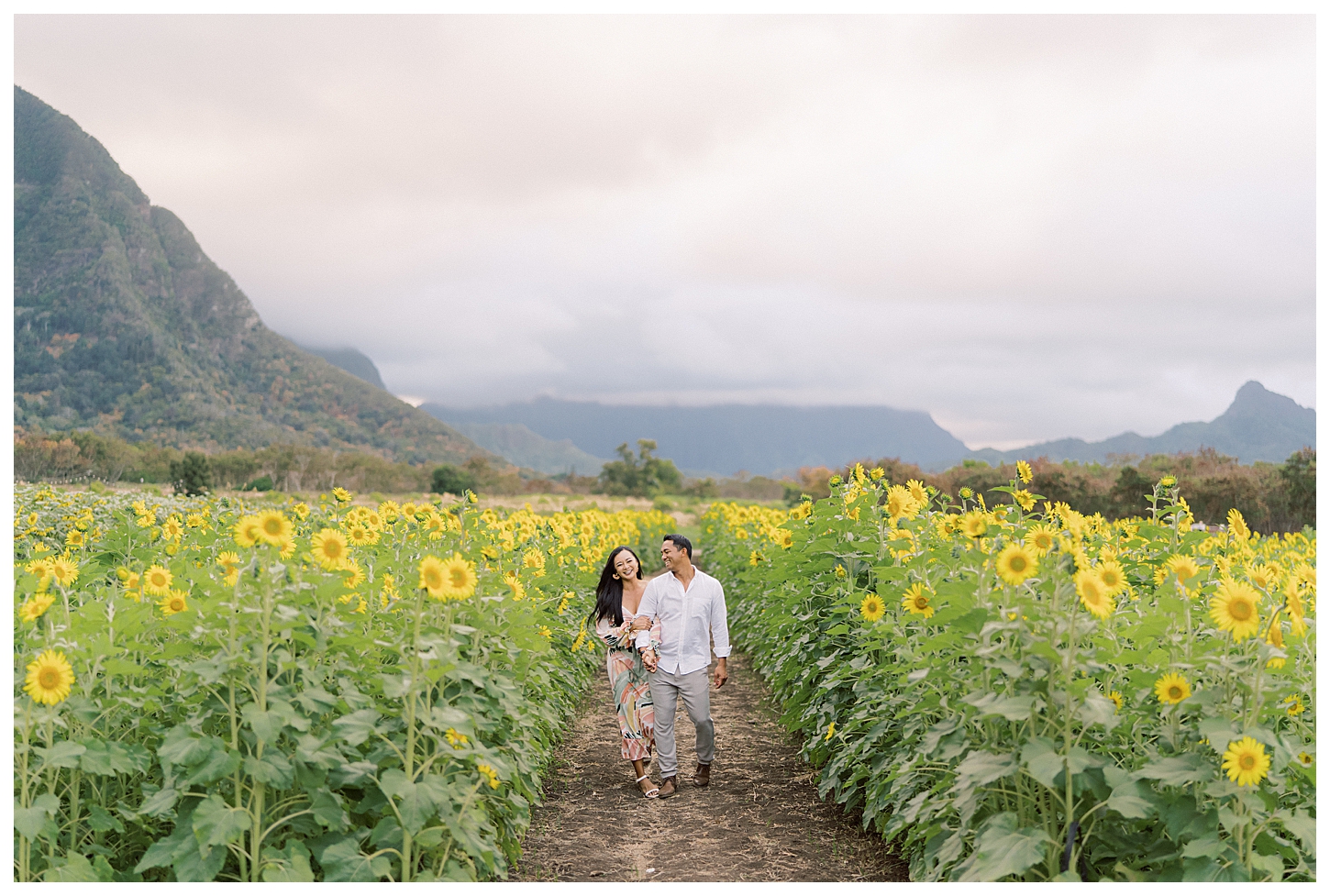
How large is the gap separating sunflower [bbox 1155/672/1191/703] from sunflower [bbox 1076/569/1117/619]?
1.05 ft

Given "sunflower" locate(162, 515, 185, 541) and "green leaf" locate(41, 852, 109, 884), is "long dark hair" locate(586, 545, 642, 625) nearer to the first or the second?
"sunflower" locate(162, 515, 185, 541)

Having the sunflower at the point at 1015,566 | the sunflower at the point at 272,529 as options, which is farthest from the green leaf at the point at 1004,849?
the sunflower at the point at 272,529

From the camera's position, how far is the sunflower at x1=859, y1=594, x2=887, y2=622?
5.52m

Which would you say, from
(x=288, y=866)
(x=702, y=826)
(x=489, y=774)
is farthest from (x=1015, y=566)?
(x=702, y=826)

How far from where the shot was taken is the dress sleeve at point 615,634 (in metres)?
6.98

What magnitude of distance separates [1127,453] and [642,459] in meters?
68.2

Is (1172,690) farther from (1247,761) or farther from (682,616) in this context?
(682,616)

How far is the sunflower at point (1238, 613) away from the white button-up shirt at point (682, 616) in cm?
395

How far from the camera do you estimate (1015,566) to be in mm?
3541

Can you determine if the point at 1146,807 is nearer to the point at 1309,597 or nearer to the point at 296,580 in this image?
the point at 1309,597

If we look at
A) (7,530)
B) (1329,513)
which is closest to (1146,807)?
(1329,513)

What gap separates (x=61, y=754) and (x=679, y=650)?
162 inches

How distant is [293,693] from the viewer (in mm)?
3586

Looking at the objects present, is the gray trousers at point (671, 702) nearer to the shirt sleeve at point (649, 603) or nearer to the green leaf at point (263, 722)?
the shirt sleeve at point (649, 603)
